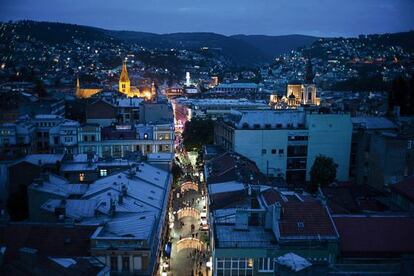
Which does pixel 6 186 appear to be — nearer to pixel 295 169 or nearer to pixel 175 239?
pixel 175 239

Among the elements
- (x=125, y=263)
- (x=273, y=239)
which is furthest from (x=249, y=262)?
(x=125, y=263)

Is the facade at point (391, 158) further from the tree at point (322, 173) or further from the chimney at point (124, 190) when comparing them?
the chimney at point (124, 190)

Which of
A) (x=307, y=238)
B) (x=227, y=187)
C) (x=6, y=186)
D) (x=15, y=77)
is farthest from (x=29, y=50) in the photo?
(x=307, y=238)

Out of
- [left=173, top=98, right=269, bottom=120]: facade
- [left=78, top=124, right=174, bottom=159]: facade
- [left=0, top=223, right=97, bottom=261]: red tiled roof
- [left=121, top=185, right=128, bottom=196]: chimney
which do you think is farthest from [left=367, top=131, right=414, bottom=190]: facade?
[left=173, top=98, right=269, bottom=120]: facade

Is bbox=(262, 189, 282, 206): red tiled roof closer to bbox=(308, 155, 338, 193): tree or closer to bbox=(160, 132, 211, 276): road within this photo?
bbox=(160, 132, 211, 276): road

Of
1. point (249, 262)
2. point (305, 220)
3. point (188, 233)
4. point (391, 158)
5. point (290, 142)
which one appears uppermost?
point (391, 158)

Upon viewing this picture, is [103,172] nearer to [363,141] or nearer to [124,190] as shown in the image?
[124,190]
